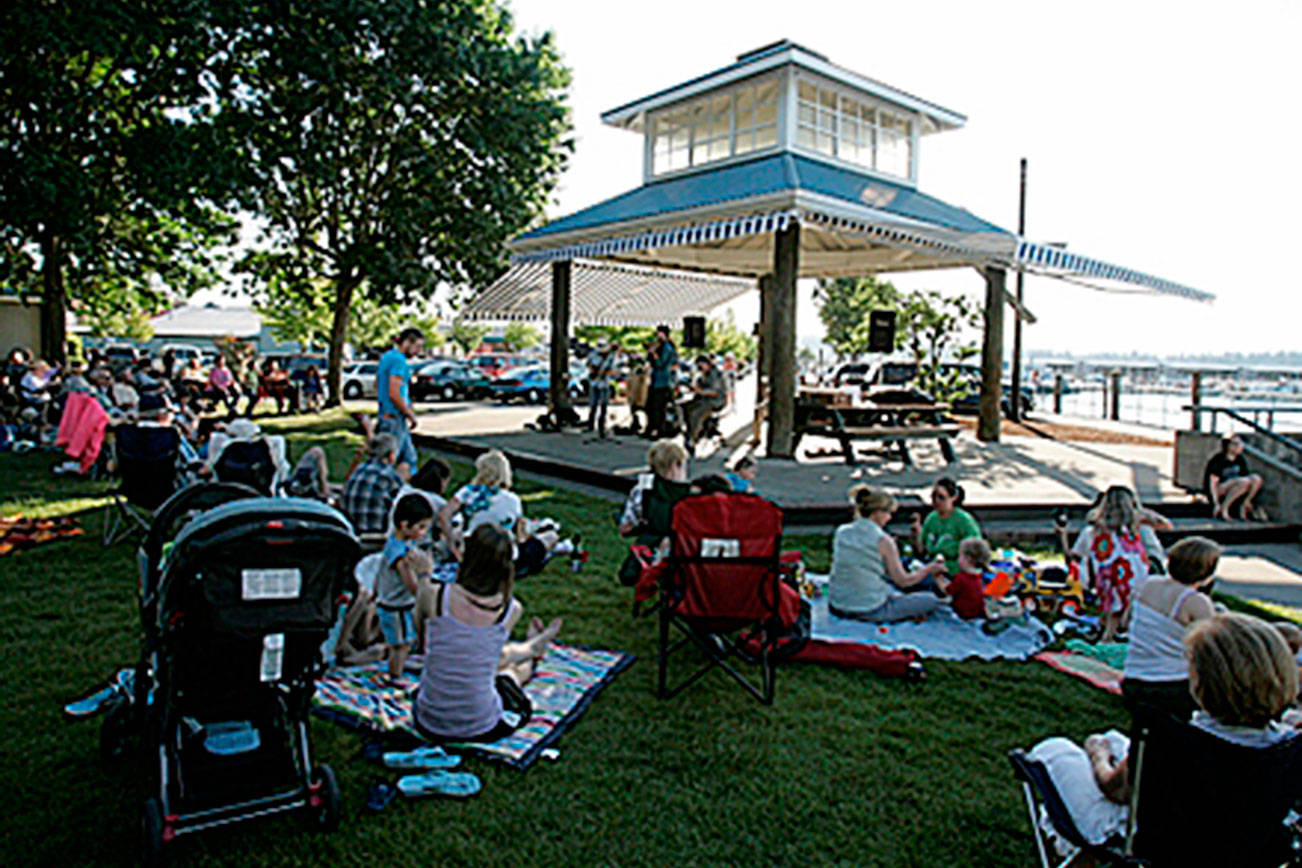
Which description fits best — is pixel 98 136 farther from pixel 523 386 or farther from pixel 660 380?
pixel 523 386

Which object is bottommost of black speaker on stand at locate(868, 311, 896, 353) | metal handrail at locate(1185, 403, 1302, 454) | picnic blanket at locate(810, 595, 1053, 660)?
picnic blanket at locate(810, 595, 1053, 660)

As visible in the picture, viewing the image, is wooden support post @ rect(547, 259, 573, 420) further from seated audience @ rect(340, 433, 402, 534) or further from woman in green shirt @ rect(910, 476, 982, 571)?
woman in green shirt @ rect(910, 476, 982, 571)

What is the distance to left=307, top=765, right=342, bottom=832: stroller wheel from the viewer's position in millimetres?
3217

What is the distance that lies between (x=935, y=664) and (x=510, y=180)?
61.6 ft

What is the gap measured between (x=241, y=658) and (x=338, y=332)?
2132 centimetres

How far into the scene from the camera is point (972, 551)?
6066mm

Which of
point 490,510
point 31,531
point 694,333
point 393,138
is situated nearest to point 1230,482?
point 490,510

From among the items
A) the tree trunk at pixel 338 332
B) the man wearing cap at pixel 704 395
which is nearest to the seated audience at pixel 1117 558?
the man wearing cap at pixel 704 395

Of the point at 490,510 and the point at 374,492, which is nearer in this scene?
the point at 374,492

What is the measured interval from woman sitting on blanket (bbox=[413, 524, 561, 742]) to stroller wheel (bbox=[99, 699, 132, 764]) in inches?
46.6

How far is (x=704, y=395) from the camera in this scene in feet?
45.6

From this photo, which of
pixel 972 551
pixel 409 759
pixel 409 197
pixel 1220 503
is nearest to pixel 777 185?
pixel 1220 503

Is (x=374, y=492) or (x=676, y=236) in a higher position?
(x=676, y=236)

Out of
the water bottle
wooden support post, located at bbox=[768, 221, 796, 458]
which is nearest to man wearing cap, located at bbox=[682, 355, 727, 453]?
wooden support post, located at bbox=[768, 221, 796, 458]
